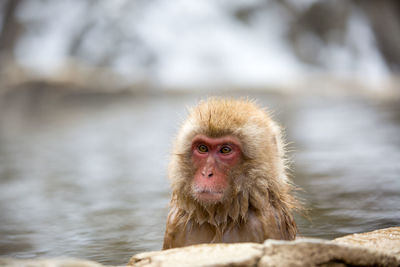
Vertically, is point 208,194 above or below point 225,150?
below

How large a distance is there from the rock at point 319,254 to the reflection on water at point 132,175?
4.57 ft

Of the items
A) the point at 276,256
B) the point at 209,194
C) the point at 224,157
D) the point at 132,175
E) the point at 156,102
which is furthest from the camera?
the point at 156,102

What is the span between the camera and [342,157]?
6.95m

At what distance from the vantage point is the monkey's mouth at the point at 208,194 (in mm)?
3062

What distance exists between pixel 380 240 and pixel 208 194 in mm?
1014

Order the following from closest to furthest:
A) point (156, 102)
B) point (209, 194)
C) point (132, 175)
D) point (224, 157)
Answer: point (209, 194) → point (224, 157) → point (132, 175) → point (156, 102)

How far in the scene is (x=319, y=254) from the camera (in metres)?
2.49

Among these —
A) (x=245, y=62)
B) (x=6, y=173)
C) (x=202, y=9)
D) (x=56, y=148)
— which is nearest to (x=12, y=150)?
(x=56, y=148)

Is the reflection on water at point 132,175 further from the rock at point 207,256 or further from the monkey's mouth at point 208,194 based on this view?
the rock at point 207,256

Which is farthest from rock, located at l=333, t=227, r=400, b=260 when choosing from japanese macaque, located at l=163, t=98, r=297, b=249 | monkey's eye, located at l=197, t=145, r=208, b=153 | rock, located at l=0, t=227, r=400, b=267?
monkey's eye, located at l=197, t=145, r=208, b=153

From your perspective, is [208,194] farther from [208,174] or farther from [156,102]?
[156,102]

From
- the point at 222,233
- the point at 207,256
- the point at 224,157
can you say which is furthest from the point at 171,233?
the point at 207,256

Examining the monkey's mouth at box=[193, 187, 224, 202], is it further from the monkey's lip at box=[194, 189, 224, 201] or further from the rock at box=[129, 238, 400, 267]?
the rock at box=[129, 238, 400, 267]

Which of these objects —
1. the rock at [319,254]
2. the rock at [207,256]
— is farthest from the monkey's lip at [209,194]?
the rock at [319,254]
